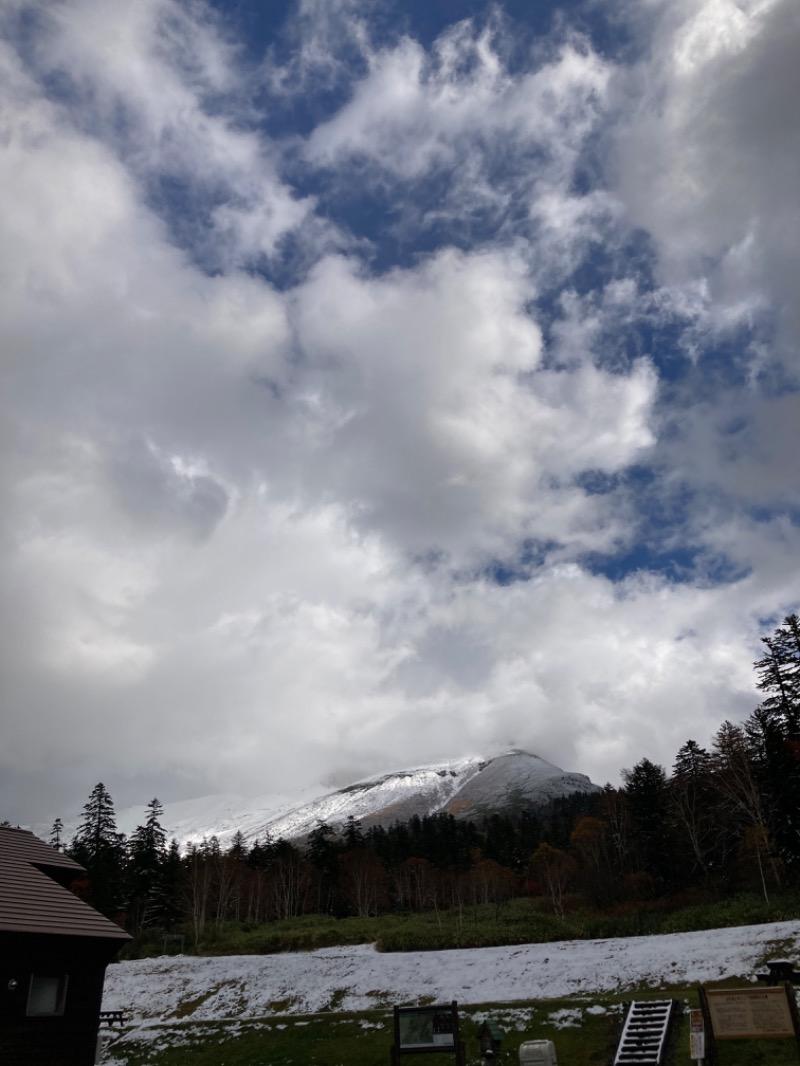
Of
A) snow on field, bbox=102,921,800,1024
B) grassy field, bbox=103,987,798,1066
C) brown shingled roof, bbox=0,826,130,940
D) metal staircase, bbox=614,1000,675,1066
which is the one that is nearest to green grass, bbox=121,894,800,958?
snow on field, bbox=102,921,800,1024

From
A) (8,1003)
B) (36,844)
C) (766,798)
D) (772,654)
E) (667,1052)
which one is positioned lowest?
(667,1052)

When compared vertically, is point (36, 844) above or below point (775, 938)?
above

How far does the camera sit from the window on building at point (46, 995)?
2186 centimetres

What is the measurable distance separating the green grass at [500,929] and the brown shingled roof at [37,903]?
27.4m

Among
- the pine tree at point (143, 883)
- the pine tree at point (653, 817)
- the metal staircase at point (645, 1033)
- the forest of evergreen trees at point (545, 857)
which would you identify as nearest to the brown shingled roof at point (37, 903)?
the metal staircase at point (645, 1033)

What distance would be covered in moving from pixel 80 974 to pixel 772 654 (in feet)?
181

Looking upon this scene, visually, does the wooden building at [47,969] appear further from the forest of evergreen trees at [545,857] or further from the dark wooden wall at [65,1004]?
the forest of evergreen trees at [545,857]

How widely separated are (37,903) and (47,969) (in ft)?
6.24

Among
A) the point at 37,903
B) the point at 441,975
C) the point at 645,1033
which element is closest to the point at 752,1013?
the point at 645,1033

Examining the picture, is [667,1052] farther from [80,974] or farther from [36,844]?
[36,844]

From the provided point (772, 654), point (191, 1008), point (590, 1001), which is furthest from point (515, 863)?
point (590, 1001)

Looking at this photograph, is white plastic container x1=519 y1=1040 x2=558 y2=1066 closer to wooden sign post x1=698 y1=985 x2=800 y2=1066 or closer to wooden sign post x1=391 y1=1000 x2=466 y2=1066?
wooden sign post x1=391 y1=1000 x2=466 y2=1066

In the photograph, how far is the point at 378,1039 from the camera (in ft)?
98.2

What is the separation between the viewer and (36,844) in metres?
28.8
